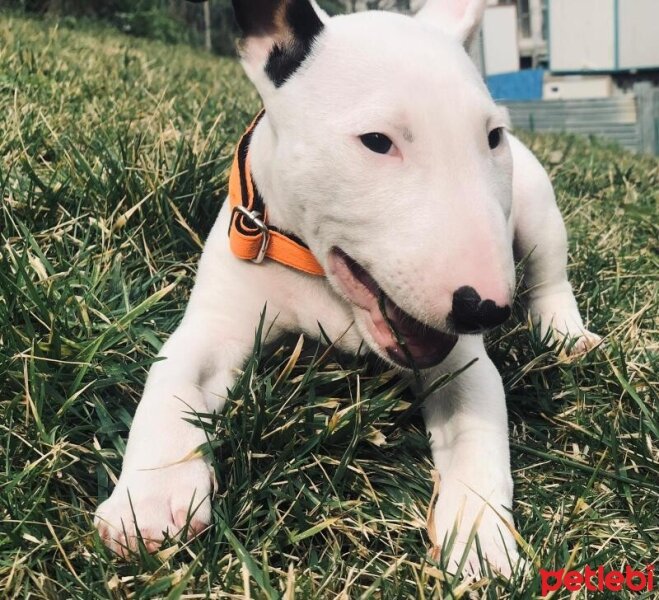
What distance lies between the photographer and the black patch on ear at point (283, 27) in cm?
196

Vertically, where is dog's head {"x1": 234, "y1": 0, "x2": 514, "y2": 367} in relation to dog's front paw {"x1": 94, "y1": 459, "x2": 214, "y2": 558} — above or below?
above

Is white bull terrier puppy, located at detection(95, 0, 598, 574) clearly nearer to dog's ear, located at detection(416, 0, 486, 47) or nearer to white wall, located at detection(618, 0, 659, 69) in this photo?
dog's ear, located at detection(416, 0, 486, 47)

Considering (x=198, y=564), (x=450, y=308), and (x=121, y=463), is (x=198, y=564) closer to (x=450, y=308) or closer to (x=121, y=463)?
(x=121, y=463)

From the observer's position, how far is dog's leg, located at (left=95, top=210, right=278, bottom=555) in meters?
1.63

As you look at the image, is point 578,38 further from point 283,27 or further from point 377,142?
point 377,142

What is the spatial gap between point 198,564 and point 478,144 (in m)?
1.06

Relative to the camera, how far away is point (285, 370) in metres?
1.98

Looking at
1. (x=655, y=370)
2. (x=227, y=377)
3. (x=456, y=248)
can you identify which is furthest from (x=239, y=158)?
(x=655, y=370)

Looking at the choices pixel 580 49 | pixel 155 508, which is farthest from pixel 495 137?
pixel 580 49

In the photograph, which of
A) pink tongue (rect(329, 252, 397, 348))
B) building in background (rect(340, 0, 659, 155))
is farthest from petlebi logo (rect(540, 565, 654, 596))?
building in background (rect(340, 0, 659, 155))

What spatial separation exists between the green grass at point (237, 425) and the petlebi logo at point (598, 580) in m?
0.03

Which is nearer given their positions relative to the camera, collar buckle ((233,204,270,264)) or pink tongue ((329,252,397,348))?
pink tongue ((329,252,397,348))

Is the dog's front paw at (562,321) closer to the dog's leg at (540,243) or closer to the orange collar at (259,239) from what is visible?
the dog's leg at (540,243)

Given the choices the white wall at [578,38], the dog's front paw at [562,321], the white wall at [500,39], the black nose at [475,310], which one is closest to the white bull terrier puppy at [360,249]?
the black nose at [475,310]
